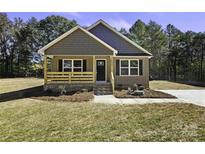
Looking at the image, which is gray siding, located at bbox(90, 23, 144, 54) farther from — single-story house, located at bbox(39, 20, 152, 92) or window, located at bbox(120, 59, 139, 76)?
window, located at bbox(120, 59, 139, 76)

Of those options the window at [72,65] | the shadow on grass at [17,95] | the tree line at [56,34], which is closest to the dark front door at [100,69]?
the window at [72,65]

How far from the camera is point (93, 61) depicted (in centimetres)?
1983

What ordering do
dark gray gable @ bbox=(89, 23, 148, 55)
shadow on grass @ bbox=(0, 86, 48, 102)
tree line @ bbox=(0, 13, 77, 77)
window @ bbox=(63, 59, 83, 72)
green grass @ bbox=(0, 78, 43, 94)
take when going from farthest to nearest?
tree line @ bbox=(0, 13, 77, 77) < dark gray gable @ bbox=(89, 23, 148, 55) < green grass @ bbox=(0, 78, 43, 94) < window @ bbox=(63, 59, 83, 72) < shadow on grass @ bbox=(0, 86, 48, 102)

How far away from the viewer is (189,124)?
8508 millimetres

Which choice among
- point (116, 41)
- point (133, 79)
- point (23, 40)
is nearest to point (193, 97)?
point (133, 79)

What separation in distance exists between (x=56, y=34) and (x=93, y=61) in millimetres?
29306

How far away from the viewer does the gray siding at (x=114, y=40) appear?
21.9m

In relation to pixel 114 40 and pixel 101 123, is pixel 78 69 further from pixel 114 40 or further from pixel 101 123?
pixel 101 123

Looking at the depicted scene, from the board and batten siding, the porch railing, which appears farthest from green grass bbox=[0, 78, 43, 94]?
the board and batten siding

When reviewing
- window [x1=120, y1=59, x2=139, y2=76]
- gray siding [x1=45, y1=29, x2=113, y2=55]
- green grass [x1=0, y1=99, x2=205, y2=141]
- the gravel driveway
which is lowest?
green grass [x1=0, y1=99, x2=205, y2=141]

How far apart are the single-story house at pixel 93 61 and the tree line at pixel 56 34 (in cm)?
2135

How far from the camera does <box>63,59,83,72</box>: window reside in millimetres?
20719
